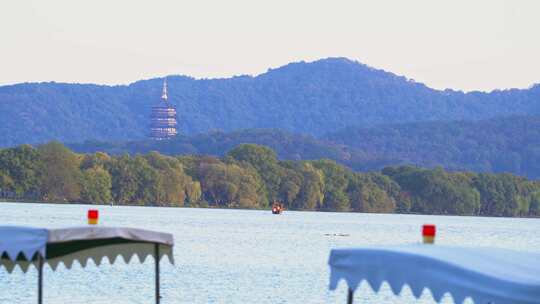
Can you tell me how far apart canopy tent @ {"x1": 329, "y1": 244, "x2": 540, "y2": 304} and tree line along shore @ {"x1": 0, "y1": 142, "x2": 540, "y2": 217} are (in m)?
131

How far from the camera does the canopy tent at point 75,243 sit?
42.3 ft

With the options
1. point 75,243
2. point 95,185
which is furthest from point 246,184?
point 75,243

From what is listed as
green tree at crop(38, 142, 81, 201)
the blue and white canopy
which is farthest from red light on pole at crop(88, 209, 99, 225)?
green tree at crop(38, 142, 81, 201)

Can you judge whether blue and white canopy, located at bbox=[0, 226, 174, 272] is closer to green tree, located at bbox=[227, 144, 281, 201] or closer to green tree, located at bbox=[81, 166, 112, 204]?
green tree, located at bbox=[81, 166, 112, 204]

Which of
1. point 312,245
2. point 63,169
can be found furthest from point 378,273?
point 63,169

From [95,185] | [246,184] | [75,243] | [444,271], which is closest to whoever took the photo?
[444,271]

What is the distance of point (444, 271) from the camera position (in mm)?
10602

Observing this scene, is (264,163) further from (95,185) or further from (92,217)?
(92,217)

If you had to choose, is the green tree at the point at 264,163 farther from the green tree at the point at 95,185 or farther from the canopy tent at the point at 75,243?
the canopy tent at the point at 75,243

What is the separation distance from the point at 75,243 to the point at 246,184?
5391 inches

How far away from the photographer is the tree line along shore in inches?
5659

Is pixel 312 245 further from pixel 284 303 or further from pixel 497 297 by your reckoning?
pixel 497 297

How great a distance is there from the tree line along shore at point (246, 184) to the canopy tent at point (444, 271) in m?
131

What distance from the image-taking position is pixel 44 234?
42.1 ft
